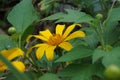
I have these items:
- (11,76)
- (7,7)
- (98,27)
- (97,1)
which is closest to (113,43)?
(98,27)

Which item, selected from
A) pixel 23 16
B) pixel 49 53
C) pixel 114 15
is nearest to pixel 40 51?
pixel 49 53

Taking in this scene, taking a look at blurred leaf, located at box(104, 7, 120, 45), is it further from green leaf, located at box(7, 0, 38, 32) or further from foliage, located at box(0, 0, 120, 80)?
green leaf, located at box(7, 0, 38, 32)

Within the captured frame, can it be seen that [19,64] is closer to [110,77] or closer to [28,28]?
[28,28]

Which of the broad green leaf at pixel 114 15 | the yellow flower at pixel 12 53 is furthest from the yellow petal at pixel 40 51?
the broad green leaf at pixel 114 15

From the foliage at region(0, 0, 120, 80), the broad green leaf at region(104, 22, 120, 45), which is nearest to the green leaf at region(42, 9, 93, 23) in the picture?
the foliage at region(0, 0, 120, 80)

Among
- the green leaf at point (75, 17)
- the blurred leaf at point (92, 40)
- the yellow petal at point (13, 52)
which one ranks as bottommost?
the blurred leaf at point (92, 40)

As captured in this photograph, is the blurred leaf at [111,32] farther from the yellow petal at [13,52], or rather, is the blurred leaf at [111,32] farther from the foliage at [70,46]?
the yellow petal at [13,52]

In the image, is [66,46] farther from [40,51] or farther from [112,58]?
[112,58]
